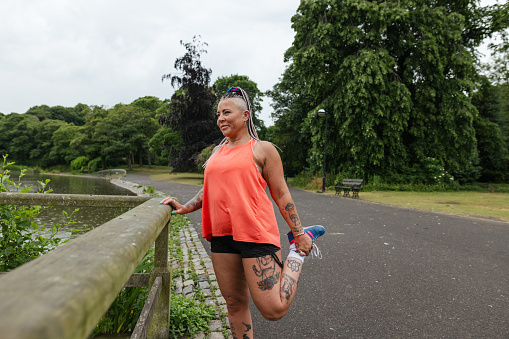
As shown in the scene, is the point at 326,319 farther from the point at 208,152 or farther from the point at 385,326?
the point at 208,152

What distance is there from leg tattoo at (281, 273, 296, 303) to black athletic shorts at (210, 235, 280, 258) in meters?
0.22

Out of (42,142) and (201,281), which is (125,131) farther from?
(201,281)

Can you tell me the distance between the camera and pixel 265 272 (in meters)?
1.99

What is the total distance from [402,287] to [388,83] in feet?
59.0

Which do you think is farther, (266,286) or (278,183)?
(278,183)

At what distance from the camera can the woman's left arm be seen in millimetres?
2074

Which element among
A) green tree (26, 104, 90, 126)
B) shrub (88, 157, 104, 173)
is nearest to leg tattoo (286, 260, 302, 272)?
shrub (88, 157, 104, 173)

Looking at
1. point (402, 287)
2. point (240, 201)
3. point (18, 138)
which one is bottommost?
point (402, 287)

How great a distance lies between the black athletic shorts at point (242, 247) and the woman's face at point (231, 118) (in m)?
0.74

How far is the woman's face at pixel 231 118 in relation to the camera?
218 centimetres

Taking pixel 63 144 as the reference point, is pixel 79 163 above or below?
below

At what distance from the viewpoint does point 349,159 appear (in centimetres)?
2106

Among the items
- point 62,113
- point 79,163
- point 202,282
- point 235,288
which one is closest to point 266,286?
point 235,288

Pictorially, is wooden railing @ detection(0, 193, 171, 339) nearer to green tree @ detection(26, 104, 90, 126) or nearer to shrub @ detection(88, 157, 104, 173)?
shrub @ detection(88, 157, 104, 173)
